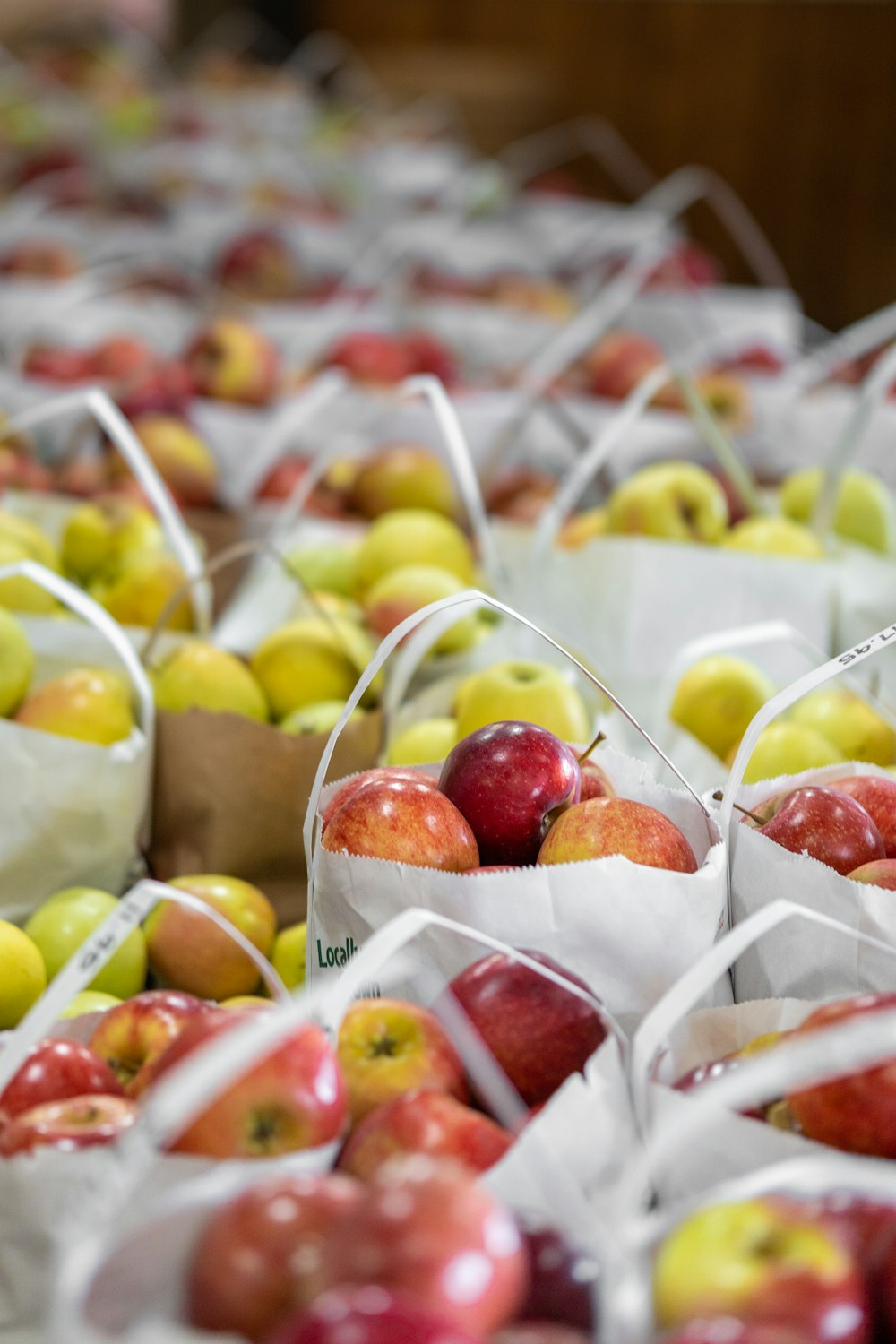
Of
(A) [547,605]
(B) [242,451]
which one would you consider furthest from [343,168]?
(A) [547,605]

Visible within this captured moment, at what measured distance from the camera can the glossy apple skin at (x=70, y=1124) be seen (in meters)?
0.81

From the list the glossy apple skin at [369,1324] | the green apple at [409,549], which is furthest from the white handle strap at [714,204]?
the glossy apple skin at [369,1324]

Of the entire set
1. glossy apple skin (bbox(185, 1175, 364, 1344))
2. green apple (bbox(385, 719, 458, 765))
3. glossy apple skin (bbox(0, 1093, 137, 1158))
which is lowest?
green apple (bbox(385, 719, 458, 765))

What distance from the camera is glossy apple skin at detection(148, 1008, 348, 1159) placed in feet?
2.60

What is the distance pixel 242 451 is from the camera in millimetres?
2500

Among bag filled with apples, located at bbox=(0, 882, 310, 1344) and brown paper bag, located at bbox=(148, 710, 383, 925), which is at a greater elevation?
bag filled with apples, located at bbox=(0, 882, 310, 1344)

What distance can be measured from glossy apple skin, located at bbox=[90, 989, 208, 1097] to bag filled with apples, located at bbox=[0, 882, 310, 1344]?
0.17 ft

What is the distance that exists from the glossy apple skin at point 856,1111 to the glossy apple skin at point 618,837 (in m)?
0.26

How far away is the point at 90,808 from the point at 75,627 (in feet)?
0.96

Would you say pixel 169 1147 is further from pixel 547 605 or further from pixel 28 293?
pixel 28 293

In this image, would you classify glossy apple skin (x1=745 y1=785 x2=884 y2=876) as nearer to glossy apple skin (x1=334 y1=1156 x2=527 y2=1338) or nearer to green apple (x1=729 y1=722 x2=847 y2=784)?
green apple (x1=729 y1=722 x2=847 y2=784)

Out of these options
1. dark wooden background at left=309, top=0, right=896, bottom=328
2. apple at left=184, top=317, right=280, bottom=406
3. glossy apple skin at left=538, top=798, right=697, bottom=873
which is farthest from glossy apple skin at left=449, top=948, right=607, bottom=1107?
dark wooden background at left=309, top=0, right=896, bottom=328

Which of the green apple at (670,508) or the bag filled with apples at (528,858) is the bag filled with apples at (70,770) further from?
the green apple at (670,508)

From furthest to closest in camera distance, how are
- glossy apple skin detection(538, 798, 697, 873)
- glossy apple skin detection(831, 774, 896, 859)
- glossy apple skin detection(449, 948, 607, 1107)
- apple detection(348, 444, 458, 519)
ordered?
apple detection(348, 444, 458, 519) → glossy apple skin detection(831, 774, 896, 859) → glossy apple skin detection(538, 798, 697, 873) → glossy apple skin detection(449, 948, 607, 1107)
